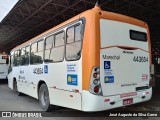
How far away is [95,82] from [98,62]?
491mm

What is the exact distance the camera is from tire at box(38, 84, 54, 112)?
6953 mm

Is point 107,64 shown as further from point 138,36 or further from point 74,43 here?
point 138,36

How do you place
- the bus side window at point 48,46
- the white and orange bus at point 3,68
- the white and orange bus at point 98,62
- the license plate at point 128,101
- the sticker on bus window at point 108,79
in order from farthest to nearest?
1. the white and orange bus at point 3,68
2. the bus side window at point 48,46
3. the license plate at point 128,101
4. the sticker on bus window at point 108,79
5. the white and orange bus at point 98,62

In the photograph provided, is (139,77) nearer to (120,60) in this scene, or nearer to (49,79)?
→ (120,60)

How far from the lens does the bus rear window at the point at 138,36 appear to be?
572 centimetres

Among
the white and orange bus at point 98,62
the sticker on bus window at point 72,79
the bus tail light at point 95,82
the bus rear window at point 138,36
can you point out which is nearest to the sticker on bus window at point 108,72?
the white and orange bus at point 98,62

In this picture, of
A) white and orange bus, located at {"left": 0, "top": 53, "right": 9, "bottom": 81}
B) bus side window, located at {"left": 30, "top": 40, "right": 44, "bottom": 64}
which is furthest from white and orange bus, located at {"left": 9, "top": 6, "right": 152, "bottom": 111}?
white and orange bus, located at {"left": 0, "top": 53, "right": 9, "bottom": 81}

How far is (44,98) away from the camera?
289 inches

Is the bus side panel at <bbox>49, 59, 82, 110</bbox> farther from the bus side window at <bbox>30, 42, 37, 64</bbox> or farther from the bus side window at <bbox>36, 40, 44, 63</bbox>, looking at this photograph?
the bus side window at <bbox>30, 42, 37, 64</bbox>

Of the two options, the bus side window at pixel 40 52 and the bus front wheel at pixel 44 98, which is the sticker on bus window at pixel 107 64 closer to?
the bus front wheel at pixel 44 98

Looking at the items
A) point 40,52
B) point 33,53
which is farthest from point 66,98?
point 33,53

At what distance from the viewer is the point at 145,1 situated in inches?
635

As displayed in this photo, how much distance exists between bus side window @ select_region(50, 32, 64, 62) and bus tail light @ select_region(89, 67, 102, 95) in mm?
1518

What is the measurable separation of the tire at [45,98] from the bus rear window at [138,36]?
3.49 meters
